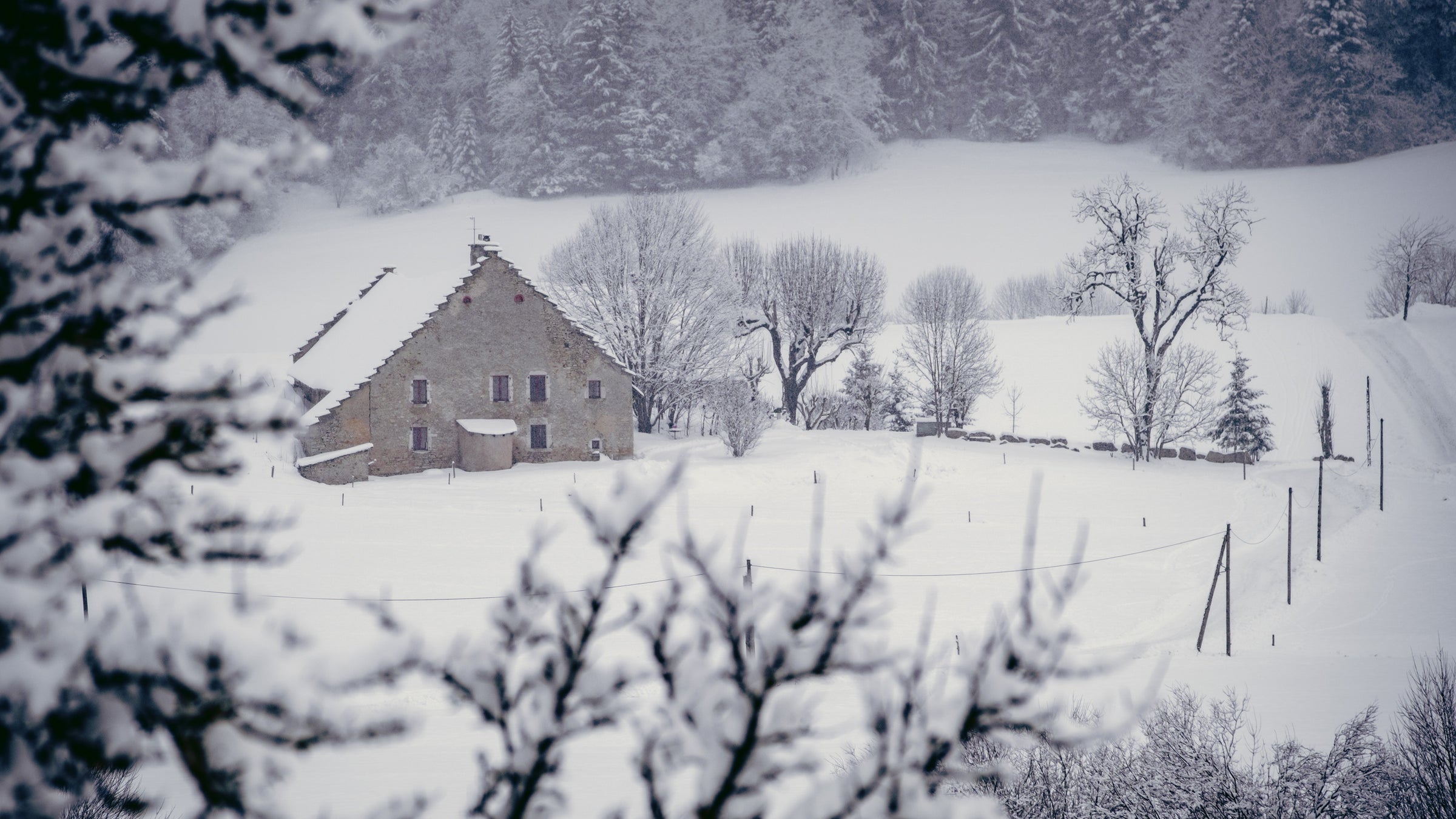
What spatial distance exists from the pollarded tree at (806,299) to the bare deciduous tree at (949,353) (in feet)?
10.7

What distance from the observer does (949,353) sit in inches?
1879

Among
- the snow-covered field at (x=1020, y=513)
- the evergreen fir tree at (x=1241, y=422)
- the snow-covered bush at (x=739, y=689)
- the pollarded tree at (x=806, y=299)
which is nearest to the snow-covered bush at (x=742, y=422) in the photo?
the snow-covered field at (x=1020, y=513)

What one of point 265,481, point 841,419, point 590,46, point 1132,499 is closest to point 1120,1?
point 590,46

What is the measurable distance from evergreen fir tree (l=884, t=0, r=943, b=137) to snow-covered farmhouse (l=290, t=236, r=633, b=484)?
80.6 metres

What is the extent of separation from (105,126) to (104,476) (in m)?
0.97

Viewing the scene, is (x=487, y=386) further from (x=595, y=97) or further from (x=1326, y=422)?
(x=595, y=97)

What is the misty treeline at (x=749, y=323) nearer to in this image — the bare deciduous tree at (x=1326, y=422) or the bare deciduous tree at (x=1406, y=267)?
the bare deciduous tree at (x=1326, y=422)

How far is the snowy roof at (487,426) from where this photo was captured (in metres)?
33.0

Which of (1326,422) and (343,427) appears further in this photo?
(1326,422)

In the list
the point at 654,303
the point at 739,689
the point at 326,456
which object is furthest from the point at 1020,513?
the point at 739,689

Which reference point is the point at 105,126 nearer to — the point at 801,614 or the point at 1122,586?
the point at 801,614

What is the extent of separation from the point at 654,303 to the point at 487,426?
35.1ft

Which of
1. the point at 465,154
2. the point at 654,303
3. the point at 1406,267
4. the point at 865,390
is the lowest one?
the point at 865,390

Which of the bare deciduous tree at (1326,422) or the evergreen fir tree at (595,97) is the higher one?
the evergreen fir tree at (595,97)
